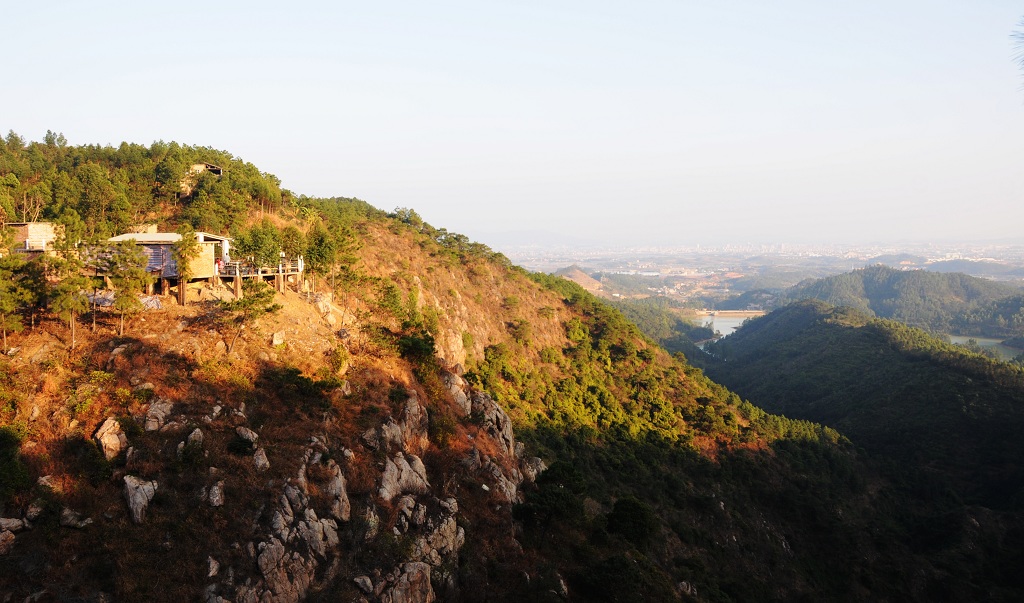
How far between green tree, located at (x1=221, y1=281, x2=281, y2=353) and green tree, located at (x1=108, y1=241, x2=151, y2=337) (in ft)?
12.9

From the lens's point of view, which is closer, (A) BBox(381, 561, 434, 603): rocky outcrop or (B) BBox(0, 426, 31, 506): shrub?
(B) BBox(0, 426, 31, 506): shrub

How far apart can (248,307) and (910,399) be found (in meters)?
81.0

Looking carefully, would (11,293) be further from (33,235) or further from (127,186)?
(127,186)

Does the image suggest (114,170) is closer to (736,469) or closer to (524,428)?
(524,428)

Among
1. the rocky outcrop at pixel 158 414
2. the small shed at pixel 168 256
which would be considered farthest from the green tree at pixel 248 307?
the small shed at pixel 168 256

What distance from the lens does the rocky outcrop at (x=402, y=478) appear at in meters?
23.2

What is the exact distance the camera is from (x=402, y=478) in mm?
24266

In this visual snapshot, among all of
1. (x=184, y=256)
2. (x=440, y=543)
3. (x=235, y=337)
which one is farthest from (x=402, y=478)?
(x=184, y=256)

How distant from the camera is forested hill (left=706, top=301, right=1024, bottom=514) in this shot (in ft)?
194

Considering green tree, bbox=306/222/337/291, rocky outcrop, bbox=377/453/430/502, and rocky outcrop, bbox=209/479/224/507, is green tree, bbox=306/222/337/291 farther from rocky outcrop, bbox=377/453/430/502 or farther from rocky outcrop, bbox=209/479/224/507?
rocky outcrop, bbox=209/479/224/507

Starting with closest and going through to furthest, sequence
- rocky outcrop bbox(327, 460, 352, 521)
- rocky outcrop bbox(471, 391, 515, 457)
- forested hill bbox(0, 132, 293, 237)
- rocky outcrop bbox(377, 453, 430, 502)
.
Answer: rocky outcrop bbox(327, 460, 352, 521), rocky outcrop bbox(377, 453, 430, 502), rocky outcrop bbox(471, 391, 515, 457), forested hill bbox(0, 132, 293, 237)

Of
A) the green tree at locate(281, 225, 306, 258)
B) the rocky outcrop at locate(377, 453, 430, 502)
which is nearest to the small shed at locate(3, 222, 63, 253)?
the green tree at locate(281, 225, 306, 258)

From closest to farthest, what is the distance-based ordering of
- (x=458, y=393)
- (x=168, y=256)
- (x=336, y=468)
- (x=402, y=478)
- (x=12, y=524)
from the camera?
(x=12, y=524), (x=336, y=468), (x=402, y=478), (x=168, y=256), (x=458, y=393)

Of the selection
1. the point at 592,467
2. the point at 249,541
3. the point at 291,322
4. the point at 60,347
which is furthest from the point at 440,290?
the point at 249,541
